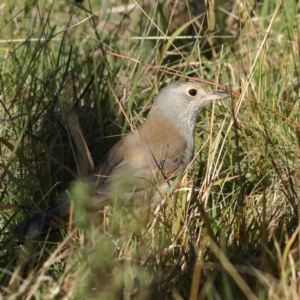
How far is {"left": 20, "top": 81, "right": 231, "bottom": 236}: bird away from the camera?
4.40m

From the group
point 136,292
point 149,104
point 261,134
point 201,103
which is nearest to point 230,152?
point 261,134

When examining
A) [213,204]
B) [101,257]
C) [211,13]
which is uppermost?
[211,13]

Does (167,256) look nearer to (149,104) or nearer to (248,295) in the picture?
(248,295)

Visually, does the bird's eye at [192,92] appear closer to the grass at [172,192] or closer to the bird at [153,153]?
the bird at [153,153]

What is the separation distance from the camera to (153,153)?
528 cm

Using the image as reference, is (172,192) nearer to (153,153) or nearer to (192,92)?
(153,153)

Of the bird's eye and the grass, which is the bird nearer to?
the bird's eye

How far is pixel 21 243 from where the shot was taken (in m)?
4.17

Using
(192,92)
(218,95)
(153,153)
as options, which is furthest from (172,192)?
(192,92)

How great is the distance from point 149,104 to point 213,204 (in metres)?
1.64

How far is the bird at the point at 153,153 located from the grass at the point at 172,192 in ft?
0.33

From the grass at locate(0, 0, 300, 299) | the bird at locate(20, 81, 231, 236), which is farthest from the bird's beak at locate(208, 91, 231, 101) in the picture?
the grass at locate(0, 0, 300, 299)

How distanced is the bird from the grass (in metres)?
0.10

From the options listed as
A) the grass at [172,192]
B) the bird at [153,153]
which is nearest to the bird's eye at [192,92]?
the bird at [153,153]
